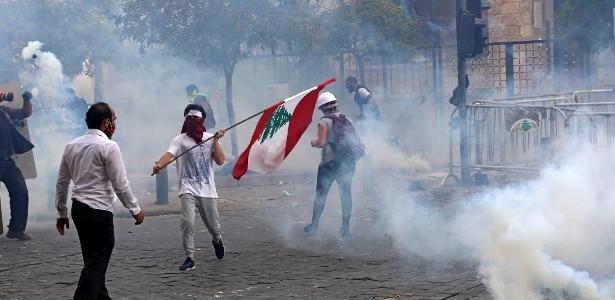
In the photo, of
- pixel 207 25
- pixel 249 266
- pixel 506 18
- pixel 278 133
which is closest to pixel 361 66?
pixel 506 18

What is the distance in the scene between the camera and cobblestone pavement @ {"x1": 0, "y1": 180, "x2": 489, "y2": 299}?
7.64 meters

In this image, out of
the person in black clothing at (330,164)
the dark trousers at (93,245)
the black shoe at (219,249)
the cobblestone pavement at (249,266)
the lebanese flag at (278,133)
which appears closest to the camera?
the dark trousers at (93,245)

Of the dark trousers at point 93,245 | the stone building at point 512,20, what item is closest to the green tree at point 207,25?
the stone building at point 512,20

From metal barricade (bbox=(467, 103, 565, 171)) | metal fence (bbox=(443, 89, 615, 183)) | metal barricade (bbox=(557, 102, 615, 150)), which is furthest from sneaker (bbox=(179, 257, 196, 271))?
metal barricade (bbox=(467, 103, 565, 171))

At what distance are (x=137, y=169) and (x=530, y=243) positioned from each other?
1452 centimetres

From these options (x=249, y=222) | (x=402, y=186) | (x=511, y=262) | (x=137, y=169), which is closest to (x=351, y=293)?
(x=511, y=262)

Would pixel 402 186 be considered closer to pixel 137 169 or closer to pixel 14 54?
pixel 137 169

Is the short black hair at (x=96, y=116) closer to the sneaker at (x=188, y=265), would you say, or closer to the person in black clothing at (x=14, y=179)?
the sneaker at (x=188, y=265)

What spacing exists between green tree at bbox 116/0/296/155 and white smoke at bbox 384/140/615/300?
9897mm

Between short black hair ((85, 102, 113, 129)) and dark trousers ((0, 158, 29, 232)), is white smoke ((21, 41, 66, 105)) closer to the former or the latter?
dark trousers ((0, 158, 29, 232))

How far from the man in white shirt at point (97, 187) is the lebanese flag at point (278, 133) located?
2268 mm

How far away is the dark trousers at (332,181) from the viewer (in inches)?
406

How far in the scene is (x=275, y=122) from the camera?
8961 mm

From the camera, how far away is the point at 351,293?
7453 mm
